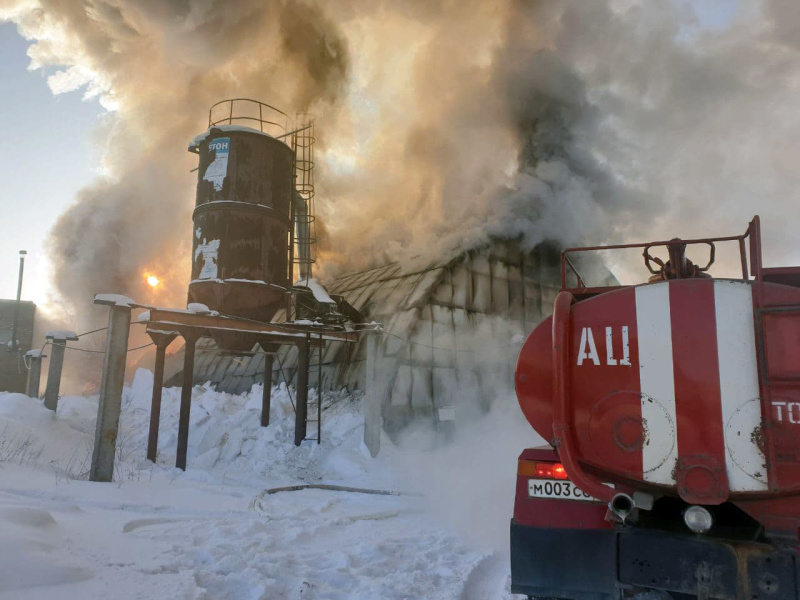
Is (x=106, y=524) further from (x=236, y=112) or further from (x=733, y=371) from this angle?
(x=236, y=112)

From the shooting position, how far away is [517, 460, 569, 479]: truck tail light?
374cm

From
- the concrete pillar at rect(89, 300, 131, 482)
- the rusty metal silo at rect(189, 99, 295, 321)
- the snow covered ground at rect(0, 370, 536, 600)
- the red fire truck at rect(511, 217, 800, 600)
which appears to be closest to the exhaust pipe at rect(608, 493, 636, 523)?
Result: the red fire truck at rect(511, 217, 800, 600)

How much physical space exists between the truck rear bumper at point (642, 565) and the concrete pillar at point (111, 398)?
27.1ft

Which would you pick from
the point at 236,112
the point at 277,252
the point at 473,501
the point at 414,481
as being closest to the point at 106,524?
the point at 473,501

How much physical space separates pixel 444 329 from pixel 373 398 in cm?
390

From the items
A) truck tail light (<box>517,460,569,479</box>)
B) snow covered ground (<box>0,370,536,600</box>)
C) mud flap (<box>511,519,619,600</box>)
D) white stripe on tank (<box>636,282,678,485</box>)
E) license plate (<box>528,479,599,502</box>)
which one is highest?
white stripe on tank (<box>636,282,678,485</box>)

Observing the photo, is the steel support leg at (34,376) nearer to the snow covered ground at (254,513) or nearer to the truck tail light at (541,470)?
the snow covered ground at (254,513)

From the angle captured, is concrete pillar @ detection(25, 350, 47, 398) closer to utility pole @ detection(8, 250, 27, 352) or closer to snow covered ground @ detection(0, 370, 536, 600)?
snow covered ground @ detection(0, 370, 536, 600)

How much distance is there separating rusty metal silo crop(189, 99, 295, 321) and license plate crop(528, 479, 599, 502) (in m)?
10.5

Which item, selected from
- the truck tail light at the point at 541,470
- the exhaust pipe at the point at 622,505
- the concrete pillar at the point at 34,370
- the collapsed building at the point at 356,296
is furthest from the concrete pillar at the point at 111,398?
the concrete pillar at the point at 34,370

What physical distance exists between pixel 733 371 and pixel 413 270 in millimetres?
15618

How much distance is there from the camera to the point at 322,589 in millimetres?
4496

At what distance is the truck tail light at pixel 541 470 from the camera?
374 cm

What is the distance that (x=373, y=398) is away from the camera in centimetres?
1307
